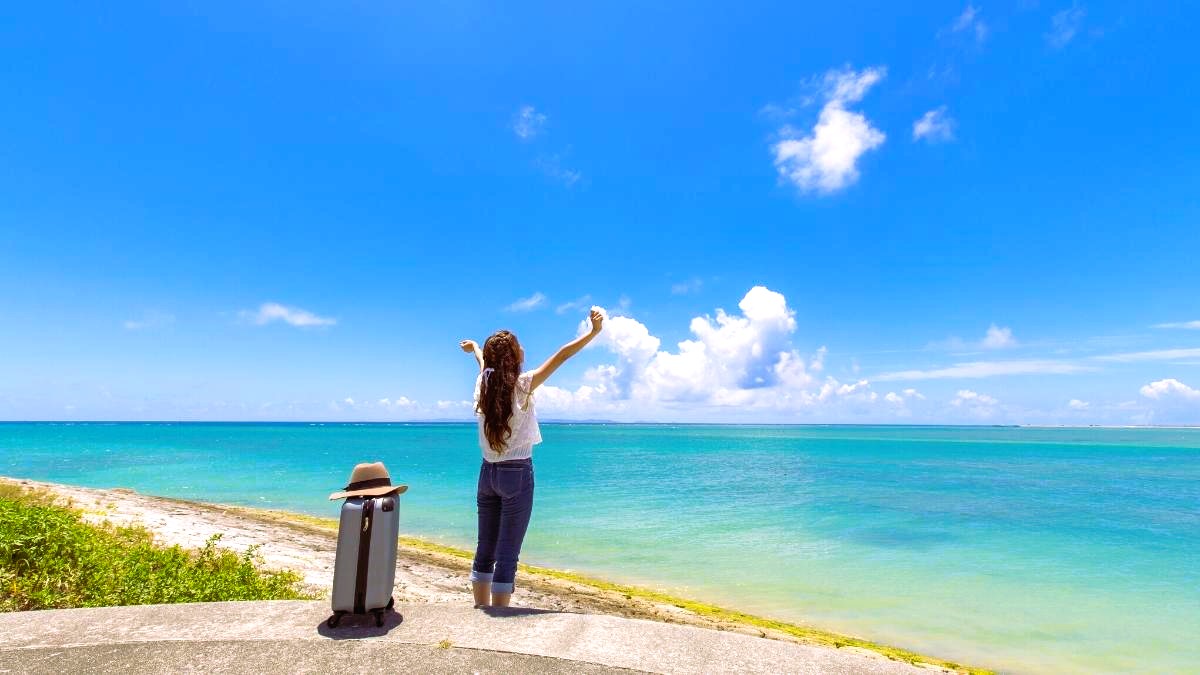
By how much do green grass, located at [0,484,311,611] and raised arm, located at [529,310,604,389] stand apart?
14.6 feet

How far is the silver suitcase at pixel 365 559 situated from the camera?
4.14 m

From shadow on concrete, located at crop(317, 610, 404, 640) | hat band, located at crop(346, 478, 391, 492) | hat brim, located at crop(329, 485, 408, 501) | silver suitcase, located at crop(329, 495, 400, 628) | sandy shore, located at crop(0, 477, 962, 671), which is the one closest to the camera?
shadow on concrete, located at crop(317, 610, 404, 640)

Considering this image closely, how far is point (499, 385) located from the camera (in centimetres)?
462

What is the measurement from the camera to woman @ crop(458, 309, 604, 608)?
4617mm

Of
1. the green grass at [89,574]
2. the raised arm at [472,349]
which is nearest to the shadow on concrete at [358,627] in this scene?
the raised arm at [472,349]

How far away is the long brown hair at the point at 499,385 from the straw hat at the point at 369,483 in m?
0.77

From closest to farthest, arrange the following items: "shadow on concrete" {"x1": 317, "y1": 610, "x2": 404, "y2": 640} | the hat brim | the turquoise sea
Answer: "shadow on concrete" {"x1": 317, "y1": 610, "x2": 404, "y2": 640}
the hat brim
the turquoise sea

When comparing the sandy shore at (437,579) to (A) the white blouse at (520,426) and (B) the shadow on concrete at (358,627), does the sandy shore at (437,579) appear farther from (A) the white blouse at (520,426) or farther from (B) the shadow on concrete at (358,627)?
(A) the white blouse at (520,426)

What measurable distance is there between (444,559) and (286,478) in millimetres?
31616

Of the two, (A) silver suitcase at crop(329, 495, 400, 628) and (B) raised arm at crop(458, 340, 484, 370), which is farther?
(B) raised arm at crop(458, 340, 484, 370)

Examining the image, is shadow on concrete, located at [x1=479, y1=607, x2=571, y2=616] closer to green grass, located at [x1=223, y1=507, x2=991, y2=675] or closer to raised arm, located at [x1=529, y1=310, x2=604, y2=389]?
raised arm, located at [x1=529, y1=310, x2=604, y2=389]

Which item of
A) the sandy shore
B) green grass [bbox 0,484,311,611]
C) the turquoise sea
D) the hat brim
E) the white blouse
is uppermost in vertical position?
the white blouse

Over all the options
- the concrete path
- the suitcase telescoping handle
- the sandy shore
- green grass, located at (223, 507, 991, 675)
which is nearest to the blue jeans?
the concrete path

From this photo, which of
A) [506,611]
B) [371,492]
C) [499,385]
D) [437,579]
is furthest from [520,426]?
[437,579]
